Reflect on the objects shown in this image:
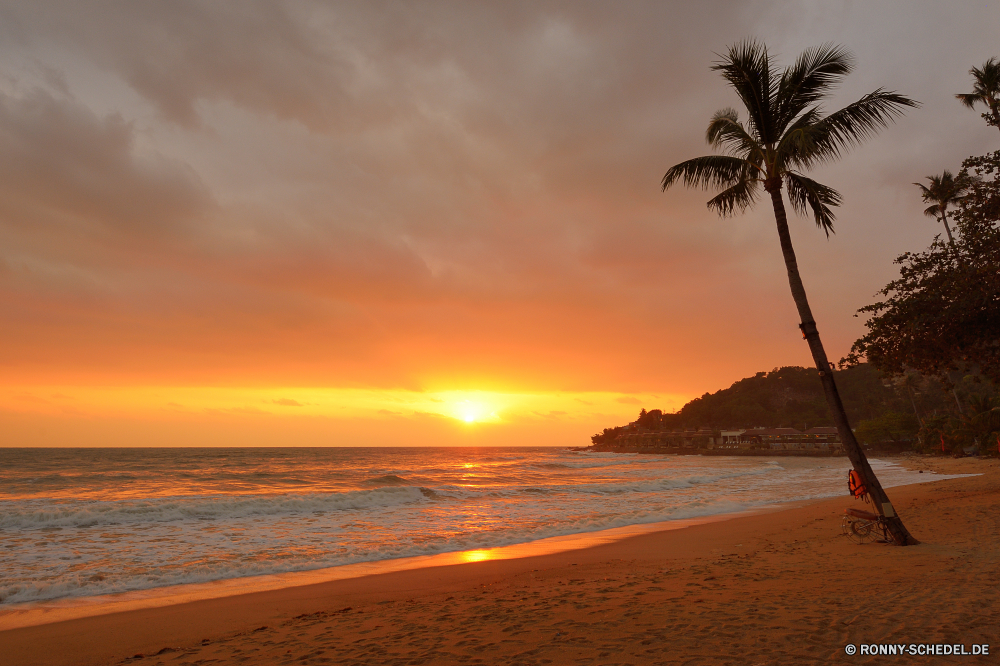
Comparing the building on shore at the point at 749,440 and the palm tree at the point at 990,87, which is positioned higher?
the palm tree at the point at 990,87

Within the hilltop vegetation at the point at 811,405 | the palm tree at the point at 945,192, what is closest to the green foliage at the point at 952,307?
the palm tree at the point at 945,192

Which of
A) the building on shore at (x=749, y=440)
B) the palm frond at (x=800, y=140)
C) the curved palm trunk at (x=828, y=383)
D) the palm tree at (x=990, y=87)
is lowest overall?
the building on shore at (x=749, y=440)

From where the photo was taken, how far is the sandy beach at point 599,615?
522 cm

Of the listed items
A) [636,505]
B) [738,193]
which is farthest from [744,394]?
[738,193]

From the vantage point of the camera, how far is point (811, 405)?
5330 inches

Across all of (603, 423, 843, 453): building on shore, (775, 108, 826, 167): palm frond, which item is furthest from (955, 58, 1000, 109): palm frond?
(603, 423, 843, 453): building on shore

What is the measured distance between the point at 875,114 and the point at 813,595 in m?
8.95

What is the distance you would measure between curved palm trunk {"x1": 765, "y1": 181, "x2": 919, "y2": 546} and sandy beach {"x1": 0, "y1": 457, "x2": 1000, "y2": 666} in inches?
25.6

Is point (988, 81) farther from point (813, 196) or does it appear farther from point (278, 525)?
point (278, 525)

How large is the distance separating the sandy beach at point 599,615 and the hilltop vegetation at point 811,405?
74.7 metres

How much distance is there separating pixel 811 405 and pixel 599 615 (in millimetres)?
151018

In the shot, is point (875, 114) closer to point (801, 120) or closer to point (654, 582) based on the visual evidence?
point (801, 120)

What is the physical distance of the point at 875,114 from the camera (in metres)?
10.4

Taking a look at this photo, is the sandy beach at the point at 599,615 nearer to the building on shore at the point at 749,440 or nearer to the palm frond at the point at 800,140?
the palm frond at the point at 800,140
